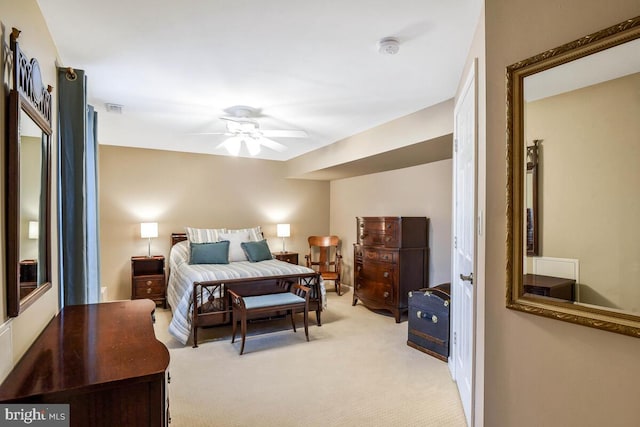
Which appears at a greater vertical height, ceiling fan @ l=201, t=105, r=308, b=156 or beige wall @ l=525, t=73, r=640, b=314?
ceiling fan @ l=201, t=105, r=308, b=156

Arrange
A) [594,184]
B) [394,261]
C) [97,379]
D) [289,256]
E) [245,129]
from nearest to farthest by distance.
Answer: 1. [97,379]
2. [594,184]
3. [245,129]
4. [394,261]
5. [289,256]

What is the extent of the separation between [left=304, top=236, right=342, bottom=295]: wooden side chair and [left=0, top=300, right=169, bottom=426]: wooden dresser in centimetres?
433

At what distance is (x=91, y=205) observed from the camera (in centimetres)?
254

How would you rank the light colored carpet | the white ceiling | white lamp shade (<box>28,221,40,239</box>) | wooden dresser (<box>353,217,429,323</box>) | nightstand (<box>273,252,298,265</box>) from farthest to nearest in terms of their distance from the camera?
nightstand (<box>273,252,298,265</box>)
wooden dresser (<box>353,217,429,323</box>)
the light colored carpet
the white ceiling
white lamp shade (<box>28,221,40,239</box>)

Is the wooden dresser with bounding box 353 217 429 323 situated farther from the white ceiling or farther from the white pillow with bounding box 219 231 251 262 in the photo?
the white pillow with bounding box 219 231 251 262

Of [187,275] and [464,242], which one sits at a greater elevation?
[464,242]

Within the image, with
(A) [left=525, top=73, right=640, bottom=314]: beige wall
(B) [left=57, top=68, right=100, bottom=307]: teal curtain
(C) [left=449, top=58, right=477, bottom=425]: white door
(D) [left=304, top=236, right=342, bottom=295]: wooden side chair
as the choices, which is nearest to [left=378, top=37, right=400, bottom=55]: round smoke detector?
→ (C) [left=449, top=58, right=477, bottom=425]: white door

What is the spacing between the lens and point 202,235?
521cm

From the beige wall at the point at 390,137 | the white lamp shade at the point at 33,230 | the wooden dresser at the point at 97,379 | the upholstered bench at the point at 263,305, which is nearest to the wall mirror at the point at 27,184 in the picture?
the white lamp shade at the point at 33,230

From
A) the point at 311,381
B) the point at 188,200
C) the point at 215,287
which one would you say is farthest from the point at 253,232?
the point at 311,381

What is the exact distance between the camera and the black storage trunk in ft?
10.5

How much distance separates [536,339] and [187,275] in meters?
3.49

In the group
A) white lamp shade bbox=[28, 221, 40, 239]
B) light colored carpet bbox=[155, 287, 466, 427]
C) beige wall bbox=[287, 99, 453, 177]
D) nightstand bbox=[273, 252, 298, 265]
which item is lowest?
light colored carpet bbox=[155, 287, 466, 427]

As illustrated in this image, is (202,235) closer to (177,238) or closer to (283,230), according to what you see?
(177,238)
